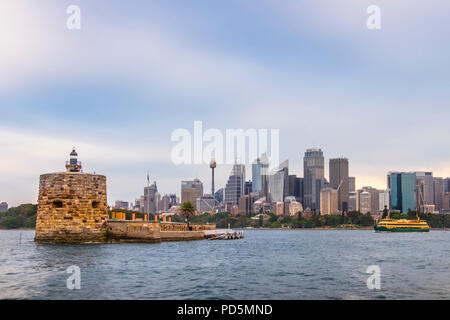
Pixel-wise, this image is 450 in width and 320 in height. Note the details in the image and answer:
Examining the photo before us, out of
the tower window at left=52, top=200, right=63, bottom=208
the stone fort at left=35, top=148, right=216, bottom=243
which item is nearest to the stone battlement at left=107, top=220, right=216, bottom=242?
the stone fort at left=35, top=148, right=216, bottom=243

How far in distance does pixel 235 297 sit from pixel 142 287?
5.87 meters

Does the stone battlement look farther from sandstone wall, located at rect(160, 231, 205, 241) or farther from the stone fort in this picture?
sandstone wall, located at rect(160, 231, 205, 241)

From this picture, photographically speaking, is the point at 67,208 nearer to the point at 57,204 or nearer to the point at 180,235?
the point at 57,204

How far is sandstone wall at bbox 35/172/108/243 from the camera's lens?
55.2 metres

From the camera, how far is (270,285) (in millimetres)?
28688

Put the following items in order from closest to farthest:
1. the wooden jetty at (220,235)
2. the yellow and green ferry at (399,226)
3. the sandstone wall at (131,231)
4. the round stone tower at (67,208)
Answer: the round stone tower at (67,208), the sandstone wall at (131,231), the wooden jetty at (220,235), the yellow and green ferry at (399,226)

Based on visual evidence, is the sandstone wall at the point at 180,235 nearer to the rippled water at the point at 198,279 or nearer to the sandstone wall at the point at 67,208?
the sandstone wall at the point at 67,208

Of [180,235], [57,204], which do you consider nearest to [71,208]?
[57,204]

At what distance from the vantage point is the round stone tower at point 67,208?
55250mm

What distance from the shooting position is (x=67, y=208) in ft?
182

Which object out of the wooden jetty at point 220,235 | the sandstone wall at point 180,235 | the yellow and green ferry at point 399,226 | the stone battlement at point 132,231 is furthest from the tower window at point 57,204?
the yellow and green ferry at point 399,226
